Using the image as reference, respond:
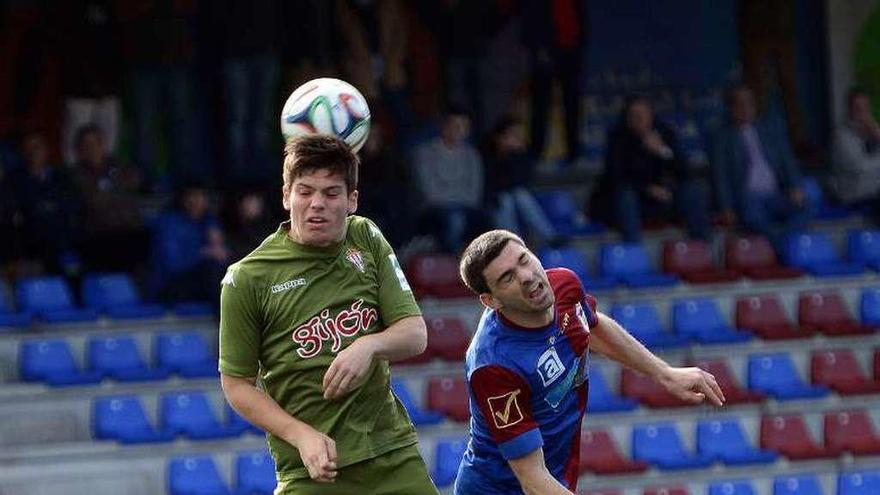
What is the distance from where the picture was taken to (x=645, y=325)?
42.7 feet

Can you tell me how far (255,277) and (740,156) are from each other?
8696 millimetres

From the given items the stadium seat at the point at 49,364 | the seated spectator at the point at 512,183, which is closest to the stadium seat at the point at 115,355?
the stadium seat at the point at 49,364

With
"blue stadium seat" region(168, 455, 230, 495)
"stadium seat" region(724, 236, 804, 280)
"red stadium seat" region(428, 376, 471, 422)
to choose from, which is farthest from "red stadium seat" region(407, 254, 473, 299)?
"blue stadium seat" region(168, 455, 230, 495)

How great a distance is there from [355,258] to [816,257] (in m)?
8.84

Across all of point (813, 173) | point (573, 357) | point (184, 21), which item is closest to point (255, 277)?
point (573, 357)

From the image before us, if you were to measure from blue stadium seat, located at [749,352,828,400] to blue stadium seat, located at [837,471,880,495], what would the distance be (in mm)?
864

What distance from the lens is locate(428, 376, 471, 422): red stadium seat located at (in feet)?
39.6

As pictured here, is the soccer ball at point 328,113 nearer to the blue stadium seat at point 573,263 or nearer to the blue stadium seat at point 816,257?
the blue stadium seat at point 573,263

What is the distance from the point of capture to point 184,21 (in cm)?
1315

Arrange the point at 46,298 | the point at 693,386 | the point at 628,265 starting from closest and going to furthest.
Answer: the point at 693,386 < the point at 46,298 < the point at 628,265

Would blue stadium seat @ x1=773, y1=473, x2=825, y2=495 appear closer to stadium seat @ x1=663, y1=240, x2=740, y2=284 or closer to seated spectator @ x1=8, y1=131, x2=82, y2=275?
stadium seat @ x1=663, y1=240, x2=740, y2=284

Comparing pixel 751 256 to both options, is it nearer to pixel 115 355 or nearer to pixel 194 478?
pixel 115 355

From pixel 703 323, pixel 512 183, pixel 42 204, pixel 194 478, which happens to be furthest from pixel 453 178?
pixel 194 478

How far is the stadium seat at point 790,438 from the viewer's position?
1230cm
